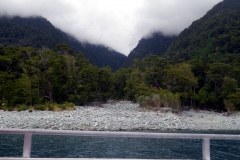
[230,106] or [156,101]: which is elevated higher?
[156,101]

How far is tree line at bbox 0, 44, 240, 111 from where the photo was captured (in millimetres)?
31656

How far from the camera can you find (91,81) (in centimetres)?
3975

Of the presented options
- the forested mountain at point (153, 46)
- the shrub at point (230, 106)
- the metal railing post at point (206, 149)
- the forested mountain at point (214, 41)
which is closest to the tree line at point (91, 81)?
the shrub at point (230, 106)

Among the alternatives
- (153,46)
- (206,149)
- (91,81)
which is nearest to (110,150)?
(206,149)

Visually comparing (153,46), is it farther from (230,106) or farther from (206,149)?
(206,149)

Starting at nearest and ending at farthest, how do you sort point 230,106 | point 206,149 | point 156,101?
point 206,149 < point 156,101 < point 230,106

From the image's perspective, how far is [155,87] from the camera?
4366cm

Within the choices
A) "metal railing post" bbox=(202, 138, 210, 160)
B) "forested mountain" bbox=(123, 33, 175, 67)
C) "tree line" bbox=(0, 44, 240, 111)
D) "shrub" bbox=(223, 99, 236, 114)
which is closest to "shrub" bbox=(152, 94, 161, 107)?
"tree line" bbox=(0, 44, 240, 111)

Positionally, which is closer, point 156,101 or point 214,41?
point 156,101

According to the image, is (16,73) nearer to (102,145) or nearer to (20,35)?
(102,145)

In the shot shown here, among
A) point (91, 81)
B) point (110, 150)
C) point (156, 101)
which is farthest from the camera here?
point (91, 81)

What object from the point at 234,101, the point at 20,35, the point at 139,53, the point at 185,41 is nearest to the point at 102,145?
the point at 234,101

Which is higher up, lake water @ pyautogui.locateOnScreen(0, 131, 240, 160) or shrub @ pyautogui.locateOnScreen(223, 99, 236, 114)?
shrub @ pyautogui.locateOnScreen(223, 99, 236, 114)

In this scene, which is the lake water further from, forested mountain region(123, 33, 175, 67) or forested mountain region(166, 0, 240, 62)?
forested mountain region(123, 33, 175, 67)
